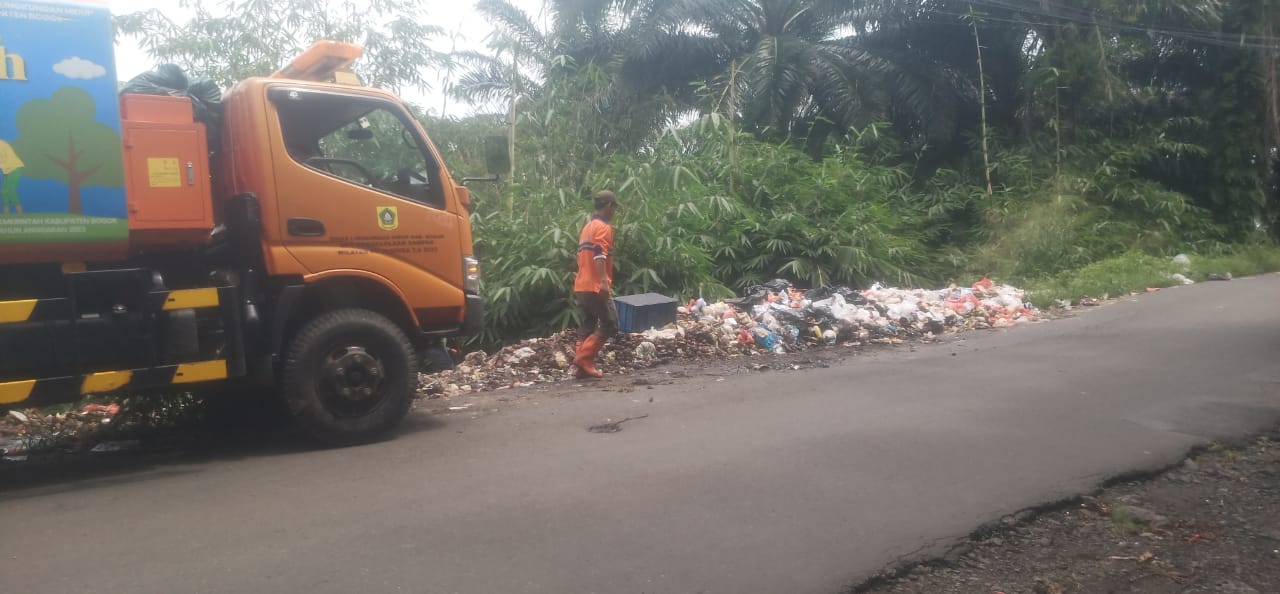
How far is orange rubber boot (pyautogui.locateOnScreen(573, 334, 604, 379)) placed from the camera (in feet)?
30.7

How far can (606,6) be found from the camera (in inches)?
963

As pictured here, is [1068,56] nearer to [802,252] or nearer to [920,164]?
[920,164]

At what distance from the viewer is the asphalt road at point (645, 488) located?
4414 mm

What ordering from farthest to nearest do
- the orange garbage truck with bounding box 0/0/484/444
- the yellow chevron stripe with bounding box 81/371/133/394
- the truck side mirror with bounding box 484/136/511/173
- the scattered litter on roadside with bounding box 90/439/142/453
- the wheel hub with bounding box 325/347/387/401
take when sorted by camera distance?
the truck side mirror with bounding box 484/136/511/173
the scattered litter on roadside with bounding box 90/439/142/453
the wheel hub with bounding box 325/347/387/401
the yellow chevron stripe with bounding box 81/371/133/394
the orange garbage truck with bounding box 0/0/484/444

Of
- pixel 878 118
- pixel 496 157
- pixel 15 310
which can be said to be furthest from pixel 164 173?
pixel 878 118

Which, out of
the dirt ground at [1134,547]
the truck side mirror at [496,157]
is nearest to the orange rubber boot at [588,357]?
the dirt ground at [1134,547]

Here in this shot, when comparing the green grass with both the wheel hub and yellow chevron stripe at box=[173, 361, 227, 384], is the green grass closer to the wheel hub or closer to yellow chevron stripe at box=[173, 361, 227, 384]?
the wheel hub

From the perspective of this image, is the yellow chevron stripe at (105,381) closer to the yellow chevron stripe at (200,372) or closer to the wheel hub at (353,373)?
the yellow chevron stripe at (200,372)

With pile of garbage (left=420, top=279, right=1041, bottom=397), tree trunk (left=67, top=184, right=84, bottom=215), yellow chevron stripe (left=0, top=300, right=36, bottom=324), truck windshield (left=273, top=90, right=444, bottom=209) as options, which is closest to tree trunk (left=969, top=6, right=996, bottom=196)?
pile of garbage (left=420, top=279, right=1041, bottom=397)

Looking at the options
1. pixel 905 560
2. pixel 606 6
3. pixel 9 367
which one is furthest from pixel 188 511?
pixel 606 6

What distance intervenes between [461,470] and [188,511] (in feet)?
4.92

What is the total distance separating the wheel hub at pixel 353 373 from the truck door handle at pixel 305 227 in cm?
81

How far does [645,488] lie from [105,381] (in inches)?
131

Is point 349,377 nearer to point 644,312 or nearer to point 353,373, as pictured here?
point 353,373
